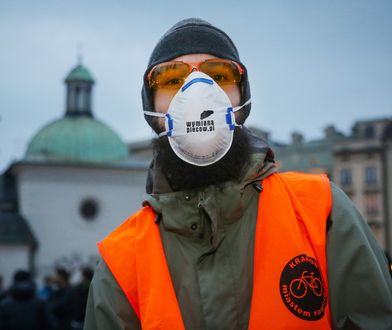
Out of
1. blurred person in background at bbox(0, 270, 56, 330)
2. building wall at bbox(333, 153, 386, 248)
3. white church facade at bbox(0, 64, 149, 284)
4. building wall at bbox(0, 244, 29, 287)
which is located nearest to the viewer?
blurred person in background at bbox(0, 270, 56, 330)

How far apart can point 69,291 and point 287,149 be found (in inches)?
1728

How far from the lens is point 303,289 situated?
8.41 ft

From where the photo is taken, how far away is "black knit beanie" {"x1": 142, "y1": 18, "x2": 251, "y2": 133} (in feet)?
9.62

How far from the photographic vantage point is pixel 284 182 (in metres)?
2.80

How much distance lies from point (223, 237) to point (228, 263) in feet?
0.29

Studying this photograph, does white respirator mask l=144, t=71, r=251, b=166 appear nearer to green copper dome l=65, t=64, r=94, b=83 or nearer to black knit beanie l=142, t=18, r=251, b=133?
black knit beanie l=142, t=18, r=251, b=133

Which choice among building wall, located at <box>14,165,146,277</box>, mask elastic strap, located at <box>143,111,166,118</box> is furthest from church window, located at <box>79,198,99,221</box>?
mask elastic strap, located at <box>143,111,166,118</box>

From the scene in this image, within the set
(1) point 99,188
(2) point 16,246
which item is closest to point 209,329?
(2) point 16,246

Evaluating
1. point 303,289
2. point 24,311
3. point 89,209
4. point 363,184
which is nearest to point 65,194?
point 89,209

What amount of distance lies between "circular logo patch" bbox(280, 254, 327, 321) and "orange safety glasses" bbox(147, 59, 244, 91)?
733 mm

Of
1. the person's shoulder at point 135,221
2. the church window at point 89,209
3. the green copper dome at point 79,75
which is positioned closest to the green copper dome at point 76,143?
the church window at point 89,209

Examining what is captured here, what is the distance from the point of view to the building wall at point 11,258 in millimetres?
44344

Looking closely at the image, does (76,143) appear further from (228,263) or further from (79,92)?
(228,263)

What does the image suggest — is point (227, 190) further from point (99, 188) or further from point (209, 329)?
point (99, 188)
